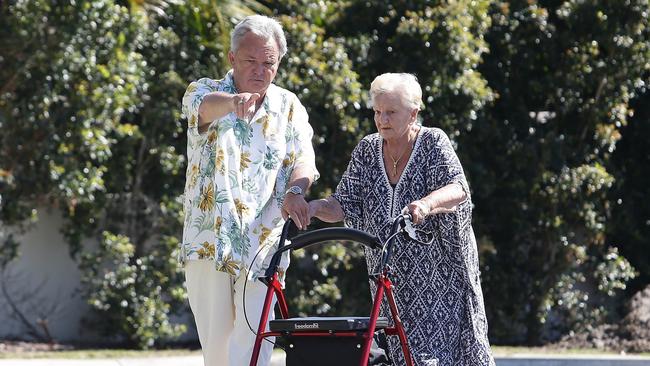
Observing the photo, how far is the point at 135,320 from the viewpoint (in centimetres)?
1051

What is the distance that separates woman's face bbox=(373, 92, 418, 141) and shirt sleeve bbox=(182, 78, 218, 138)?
807 millimetres

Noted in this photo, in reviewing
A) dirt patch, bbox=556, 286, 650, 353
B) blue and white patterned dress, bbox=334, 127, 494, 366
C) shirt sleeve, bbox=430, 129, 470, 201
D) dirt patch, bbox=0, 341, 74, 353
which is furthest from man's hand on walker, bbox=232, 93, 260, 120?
dirt patch, bbox=556, 286, 650, 353

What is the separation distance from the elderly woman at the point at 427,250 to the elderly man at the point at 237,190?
317 millimetres

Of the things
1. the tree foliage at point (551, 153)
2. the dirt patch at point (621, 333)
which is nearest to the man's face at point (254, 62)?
the tree foliage at point (551, 153)

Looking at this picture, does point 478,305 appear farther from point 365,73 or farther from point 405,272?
point 365,73

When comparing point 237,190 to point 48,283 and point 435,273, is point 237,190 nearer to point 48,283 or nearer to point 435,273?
point 435,273

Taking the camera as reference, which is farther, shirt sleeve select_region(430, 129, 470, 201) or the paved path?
the paved path

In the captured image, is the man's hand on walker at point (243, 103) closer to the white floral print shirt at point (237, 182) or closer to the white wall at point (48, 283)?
the white floral print shirt at point (237, 182)

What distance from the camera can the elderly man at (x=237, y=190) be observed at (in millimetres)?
5371

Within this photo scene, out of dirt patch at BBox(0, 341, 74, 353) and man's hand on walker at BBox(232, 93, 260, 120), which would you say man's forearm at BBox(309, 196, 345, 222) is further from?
dirt patch at BBox(0, 341, 74, 353)

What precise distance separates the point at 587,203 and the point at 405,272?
702 centimetres

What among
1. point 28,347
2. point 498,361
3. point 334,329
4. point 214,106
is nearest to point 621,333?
point 498,361

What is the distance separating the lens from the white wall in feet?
35.4

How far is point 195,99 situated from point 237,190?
460mm
